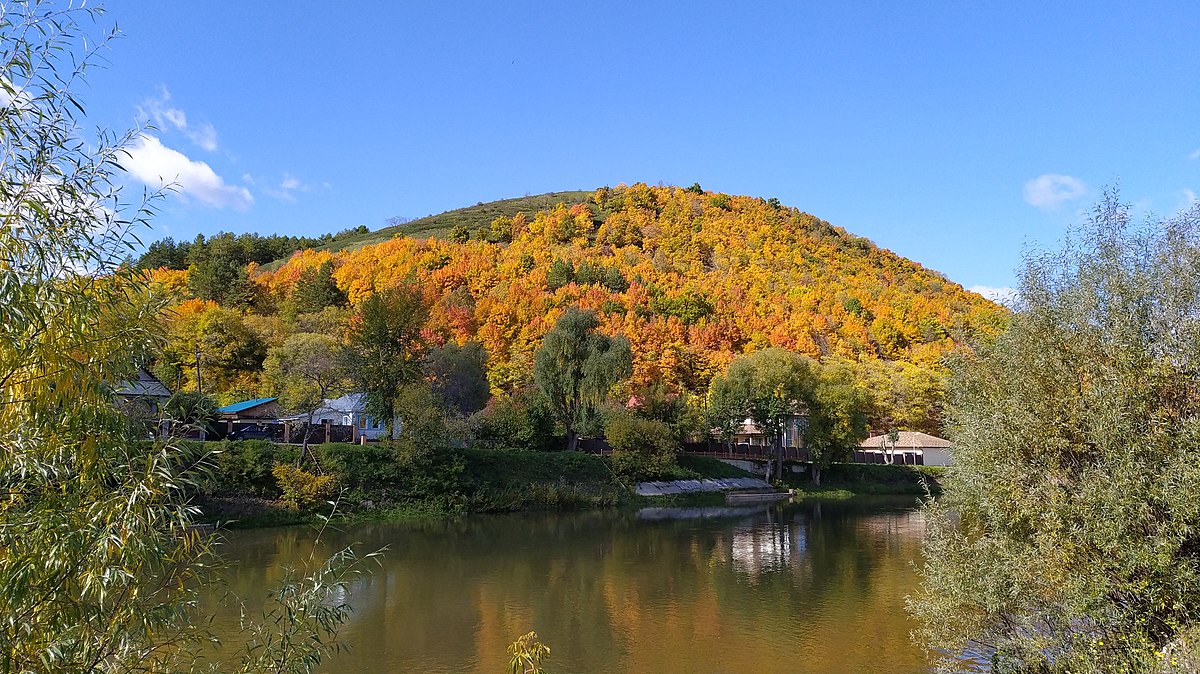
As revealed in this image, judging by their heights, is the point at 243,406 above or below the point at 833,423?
above

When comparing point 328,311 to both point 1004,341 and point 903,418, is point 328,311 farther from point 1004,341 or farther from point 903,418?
point 1004,341

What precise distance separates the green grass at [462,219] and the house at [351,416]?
41190mm

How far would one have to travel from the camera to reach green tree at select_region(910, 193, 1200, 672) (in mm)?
7766

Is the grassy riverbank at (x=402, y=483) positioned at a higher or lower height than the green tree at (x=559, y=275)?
lower

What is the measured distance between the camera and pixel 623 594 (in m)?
18.4

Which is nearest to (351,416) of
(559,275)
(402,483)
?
(402,483)

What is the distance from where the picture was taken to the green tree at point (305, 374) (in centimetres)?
3597

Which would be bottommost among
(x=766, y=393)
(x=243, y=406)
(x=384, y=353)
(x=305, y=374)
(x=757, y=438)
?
(x=757, y=438)

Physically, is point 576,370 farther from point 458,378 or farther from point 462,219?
point 462,219

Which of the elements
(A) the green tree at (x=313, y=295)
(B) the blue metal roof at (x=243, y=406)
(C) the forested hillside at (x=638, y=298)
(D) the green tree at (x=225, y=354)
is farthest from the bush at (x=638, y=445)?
(A) the green tree at (x=313, y=295)

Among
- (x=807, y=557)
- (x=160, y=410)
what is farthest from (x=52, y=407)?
(x=807, y=557)

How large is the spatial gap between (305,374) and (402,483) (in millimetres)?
10148

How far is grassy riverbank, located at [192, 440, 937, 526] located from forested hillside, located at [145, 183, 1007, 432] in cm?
979

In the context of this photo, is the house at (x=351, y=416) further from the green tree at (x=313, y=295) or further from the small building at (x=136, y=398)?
the small building at (x=136, y=398)
